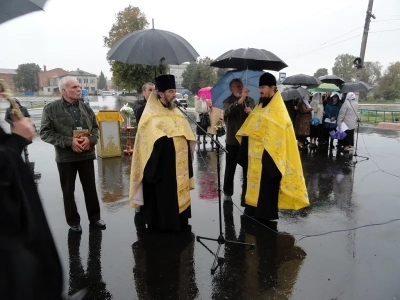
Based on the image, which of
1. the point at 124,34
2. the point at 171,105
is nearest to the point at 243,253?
the point at 171,105

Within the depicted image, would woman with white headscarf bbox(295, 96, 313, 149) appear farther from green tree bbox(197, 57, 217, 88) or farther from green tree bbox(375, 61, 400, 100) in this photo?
green tree bbox(375, 61, 400, 100)

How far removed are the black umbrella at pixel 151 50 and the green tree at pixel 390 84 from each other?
59.0 m

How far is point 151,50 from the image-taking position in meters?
3.95

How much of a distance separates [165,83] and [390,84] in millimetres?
61720

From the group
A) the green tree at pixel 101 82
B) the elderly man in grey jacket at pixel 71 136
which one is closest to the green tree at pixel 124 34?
the elderly man in grey jacket at pixel 71 136

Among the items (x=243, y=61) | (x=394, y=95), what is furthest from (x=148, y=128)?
(x=394, y=95)

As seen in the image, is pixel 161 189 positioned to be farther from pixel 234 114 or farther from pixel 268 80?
pixel 268 80

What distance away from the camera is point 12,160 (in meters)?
1.53

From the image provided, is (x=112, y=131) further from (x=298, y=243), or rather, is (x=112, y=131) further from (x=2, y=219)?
(x=2, y=219)

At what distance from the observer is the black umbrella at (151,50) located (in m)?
3.94

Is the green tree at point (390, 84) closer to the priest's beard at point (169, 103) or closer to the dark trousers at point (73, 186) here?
Result: the priest's beard at point (169, 103)

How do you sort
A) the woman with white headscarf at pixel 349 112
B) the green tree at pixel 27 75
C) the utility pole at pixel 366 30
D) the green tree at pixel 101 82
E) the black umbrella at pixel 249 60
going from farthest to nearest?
the green tree at pixel 101 82, the green tree at pixel 27 75, the utility pole at pixel 366 30, the woman with white headscarf at pixel 349 112, the black umbrella at pixel 249 60

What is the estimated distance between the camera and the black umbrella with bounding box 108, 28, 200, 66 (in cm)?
394

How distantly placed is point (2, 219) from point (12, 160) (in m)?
0.26
